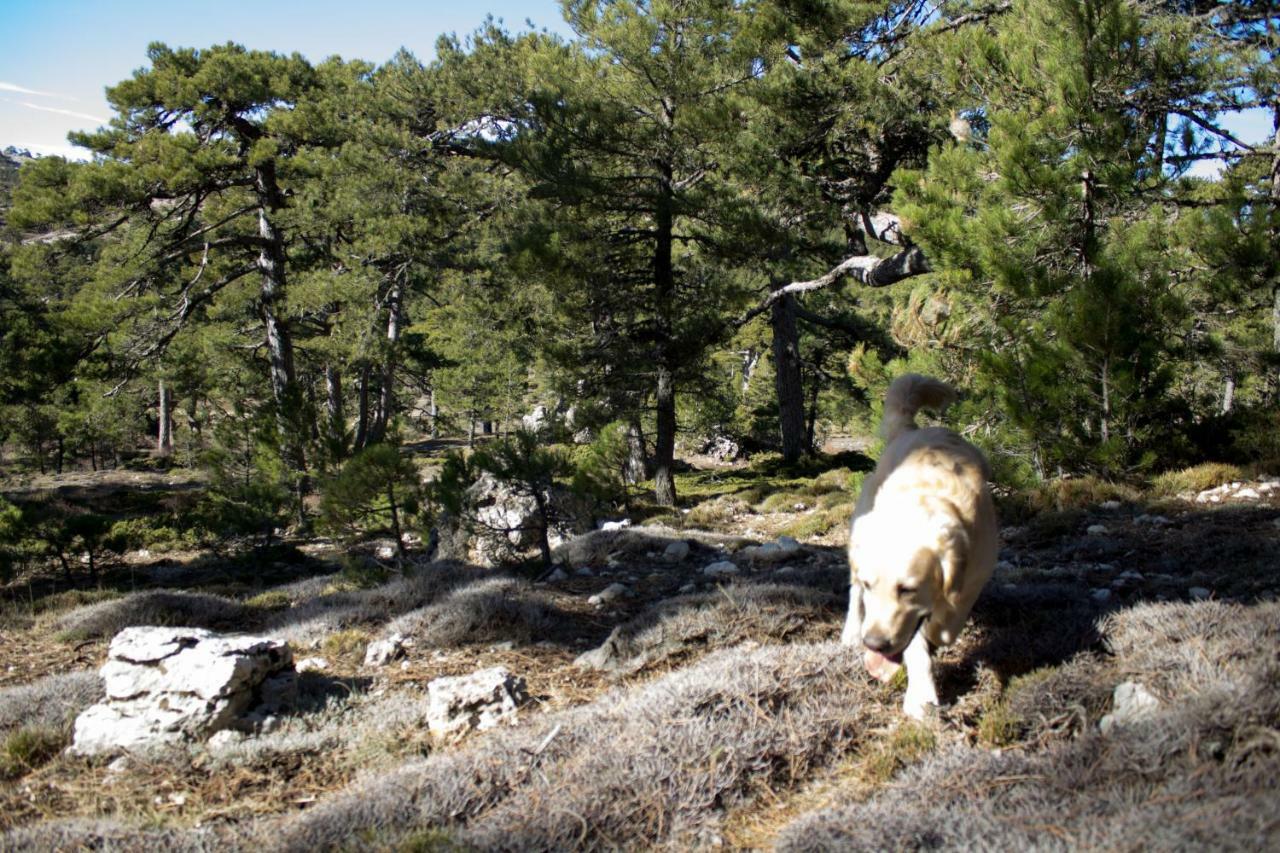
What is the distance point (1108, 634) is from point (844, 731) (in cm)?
135

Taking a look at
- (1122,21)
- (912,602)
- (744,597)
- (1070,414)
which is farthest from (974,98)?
(912,602)

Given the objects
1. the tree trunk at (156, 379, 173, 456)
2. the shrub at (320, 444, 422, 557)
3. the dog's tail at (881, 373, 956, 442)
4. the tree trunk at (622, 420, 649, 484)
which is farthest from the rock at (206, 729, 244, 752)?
the tree trunk at (156, 379, 173, 456)

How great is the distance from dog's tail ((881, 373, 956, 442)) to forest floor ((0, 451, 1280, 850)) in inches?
43.9

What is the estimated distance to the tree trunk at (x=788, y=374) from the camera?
16984mm

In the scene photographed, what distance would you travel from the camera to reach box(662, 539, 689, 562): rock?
7.43m

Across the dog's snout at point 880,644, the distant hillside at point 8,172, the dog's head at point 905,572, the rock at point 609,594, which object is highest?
the distant hillside at point 8,172

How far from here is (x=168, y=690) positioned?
377cm

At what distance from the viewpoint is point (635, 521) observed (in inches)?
476

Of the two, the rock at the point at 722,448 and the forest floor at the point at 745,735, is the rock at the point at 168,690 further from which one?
the rock at the point at 722,448

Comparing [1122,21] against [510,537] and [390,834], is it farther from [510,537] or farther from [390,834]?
[390,834]

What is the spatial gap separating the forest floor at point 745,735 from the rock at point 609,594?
313 millimetres

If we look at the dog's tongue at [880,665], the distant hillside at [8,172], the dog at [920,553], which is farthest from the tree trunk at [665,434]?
the distant hillside at [8,172]

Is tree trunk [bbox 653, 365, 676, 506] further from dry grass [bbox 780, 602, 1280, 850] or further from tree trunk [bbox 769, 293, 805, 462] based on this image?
dry grass [bbox 780, 602, 1280, 850]

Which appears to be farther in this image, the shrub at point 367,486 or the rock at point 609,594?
the shrub at point 367,486
